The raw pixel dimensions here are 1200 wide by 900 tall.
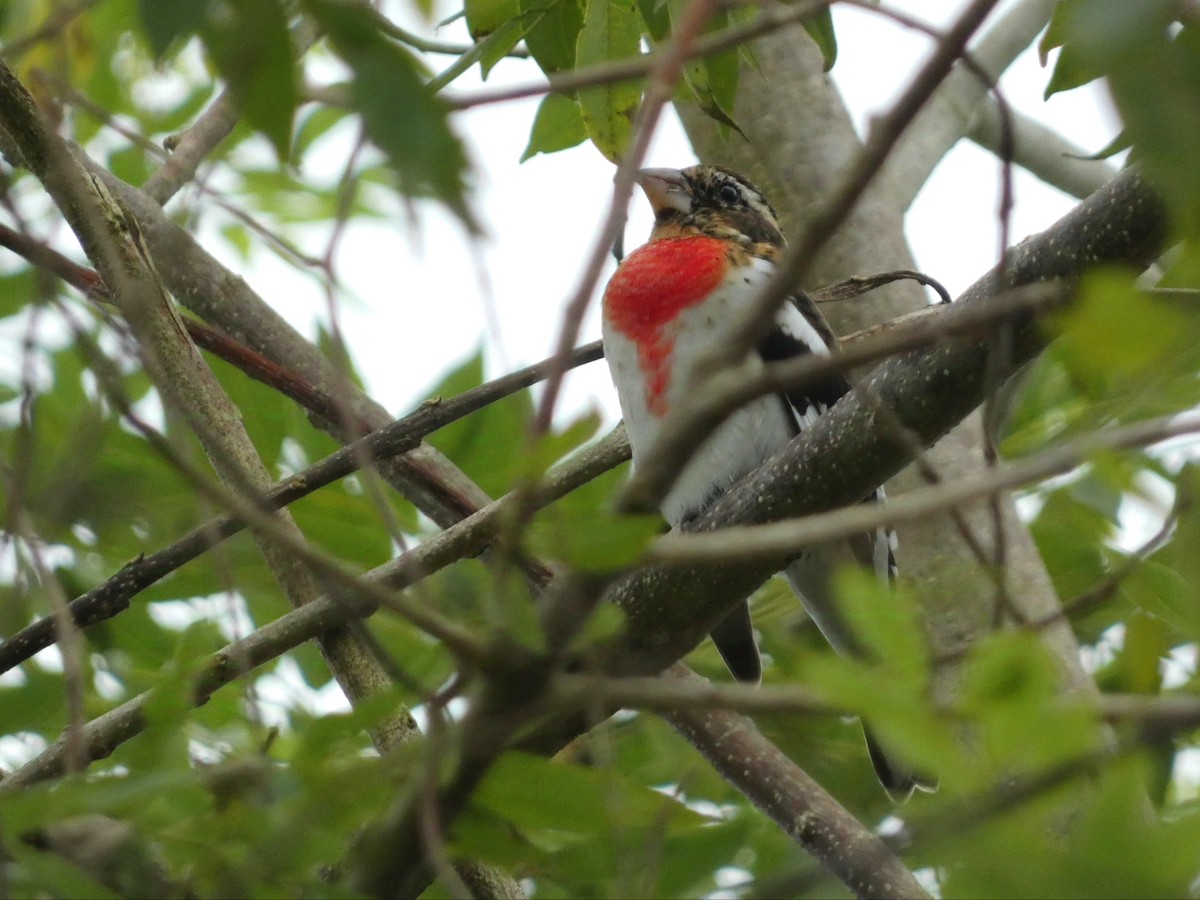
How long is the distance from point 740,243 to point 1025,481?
3.78 meters

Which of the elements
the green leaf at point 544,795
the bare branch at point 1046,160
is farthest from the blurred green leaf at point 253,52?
the bare branch at point 1046,160

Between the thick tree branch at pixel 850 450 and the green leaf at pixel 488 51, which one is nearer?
the thick tree branch at pixel 850 450

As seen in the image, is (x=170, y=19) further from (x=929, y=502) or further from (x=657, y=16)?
(x=657, y=16)

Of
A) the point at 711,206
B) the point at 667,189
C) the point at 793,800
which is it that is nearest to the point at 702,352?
the point at 711,206

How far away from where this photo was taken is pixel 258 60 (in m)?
1.42

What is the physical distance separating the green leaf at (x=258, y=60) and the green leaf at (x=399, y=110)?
0.05 meters

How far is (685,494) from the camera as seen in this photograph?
15.4 ft

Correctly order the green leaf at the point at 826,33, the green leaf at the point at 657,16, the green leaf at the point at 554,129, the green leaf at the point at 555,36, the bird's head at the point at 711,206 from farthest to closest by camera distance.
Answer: the bird's head at the point at 711,206 → the green leaf at the point at 554,129 → the green leaf at the point at 555,36 → the green leaf at the point at 826,33 → the green leaf at the point at 657,16

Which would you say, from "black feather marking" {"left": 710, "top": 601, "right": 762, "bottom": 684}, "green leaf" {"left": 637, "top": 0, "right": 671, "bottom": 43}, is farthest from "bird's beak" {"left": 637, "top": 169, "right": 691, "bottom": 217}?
"green leaf" {"left": 637, "top": 0, "right": 671, "bottom": 43}

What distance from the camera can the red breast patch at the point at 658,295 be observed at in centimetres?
457

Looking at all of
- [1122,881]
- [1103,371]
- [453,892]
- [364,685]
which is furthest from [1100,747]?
[364,685]

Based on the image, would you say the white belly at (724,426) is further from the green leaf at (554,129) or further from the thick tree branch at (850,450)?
the thick tree branch at (850,450)

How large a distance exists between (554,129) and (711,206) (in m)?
1.86

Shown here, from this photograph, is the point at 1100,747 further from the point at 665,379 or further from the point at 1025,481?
the point at 665,379
